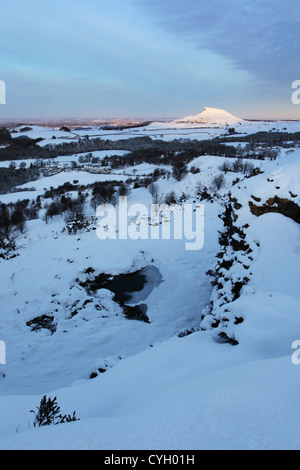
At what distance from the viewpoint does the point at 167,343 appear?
25.4 feet

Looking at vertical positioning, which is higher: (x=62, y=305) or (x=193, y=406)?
(x=193, y=406)

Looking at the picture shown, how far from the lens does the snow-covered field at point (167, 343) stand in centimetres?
283

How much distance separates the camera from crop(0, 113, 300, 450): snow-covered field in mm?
2834

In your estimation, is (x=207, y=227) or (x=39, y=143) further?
(x=39, y=143)

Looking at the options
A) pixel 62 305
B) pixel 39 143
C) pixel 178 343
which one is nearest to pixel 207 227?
pixel 62 305

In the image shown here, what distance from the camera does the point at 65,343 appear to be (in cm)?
1018

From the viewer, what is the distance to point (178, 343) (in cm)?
725

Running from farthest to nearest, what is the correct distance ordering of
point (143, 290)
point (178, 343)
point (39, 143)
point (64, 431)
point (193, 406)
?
point (39, 143)
point (143, 290)
point (178, 343)
point (193, 406)
point (64, 431)

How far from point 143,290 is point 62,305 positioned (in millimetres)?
4128
